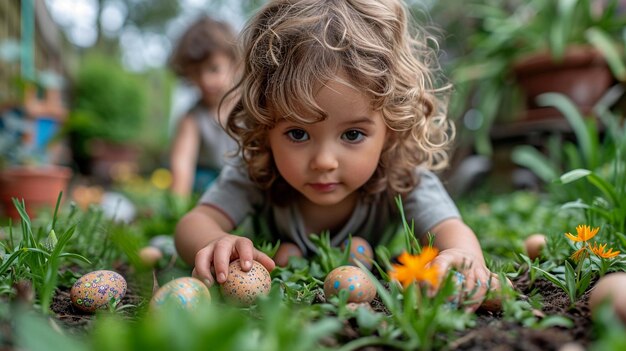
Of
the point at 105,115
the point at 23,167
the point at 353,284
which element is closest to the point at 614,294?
the point at 353,284

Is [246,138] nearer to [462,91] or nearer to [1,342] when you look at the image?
[1,342]

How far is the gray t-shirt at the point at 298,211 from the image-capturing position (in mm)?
1788

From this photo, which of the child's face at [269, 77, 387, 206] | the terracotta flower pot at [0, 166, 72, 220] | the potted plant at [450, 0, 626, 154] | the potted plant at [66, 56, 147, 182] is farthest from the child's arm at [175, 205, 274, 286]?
the potted plant at [66, 56, 147, 182]

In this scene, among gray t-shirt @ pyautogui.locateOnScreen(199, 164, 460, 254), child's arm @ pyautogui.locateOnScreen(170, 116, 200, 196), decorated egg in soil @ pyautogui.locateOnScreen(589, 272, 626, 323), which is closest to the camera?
decorated egg in soil @ pyautogui.locateOnScreen(589, 272, 626, 323)

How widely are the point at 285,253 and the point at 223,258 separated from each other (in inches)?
17.9

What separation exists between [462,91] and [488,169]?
0.60 metres

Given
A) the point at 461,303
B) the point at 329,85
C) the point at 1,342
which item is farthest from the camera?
the point at 329,85

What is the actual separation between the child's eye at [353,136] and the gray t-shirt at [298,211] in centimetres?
38

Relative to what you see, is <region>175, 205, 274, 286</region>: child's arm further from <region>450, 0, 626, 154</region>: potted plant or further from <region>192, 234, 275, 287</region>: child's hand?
<region>450, 0, 626, 154</region>: potted plant

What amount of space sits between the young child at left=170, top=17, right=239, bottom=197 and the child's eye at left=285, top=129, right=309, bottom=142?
2.17 m

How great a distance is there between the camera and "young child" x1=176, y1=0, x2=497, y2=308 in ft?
4.69

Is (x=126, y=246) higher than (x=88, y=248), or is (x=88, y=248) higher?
(x=126, y=246)

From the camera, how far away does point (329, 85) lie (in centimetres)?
143

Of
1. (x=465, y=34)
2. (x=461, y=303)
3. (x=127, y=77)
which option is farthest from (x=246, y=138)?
(x=127, y=77)
